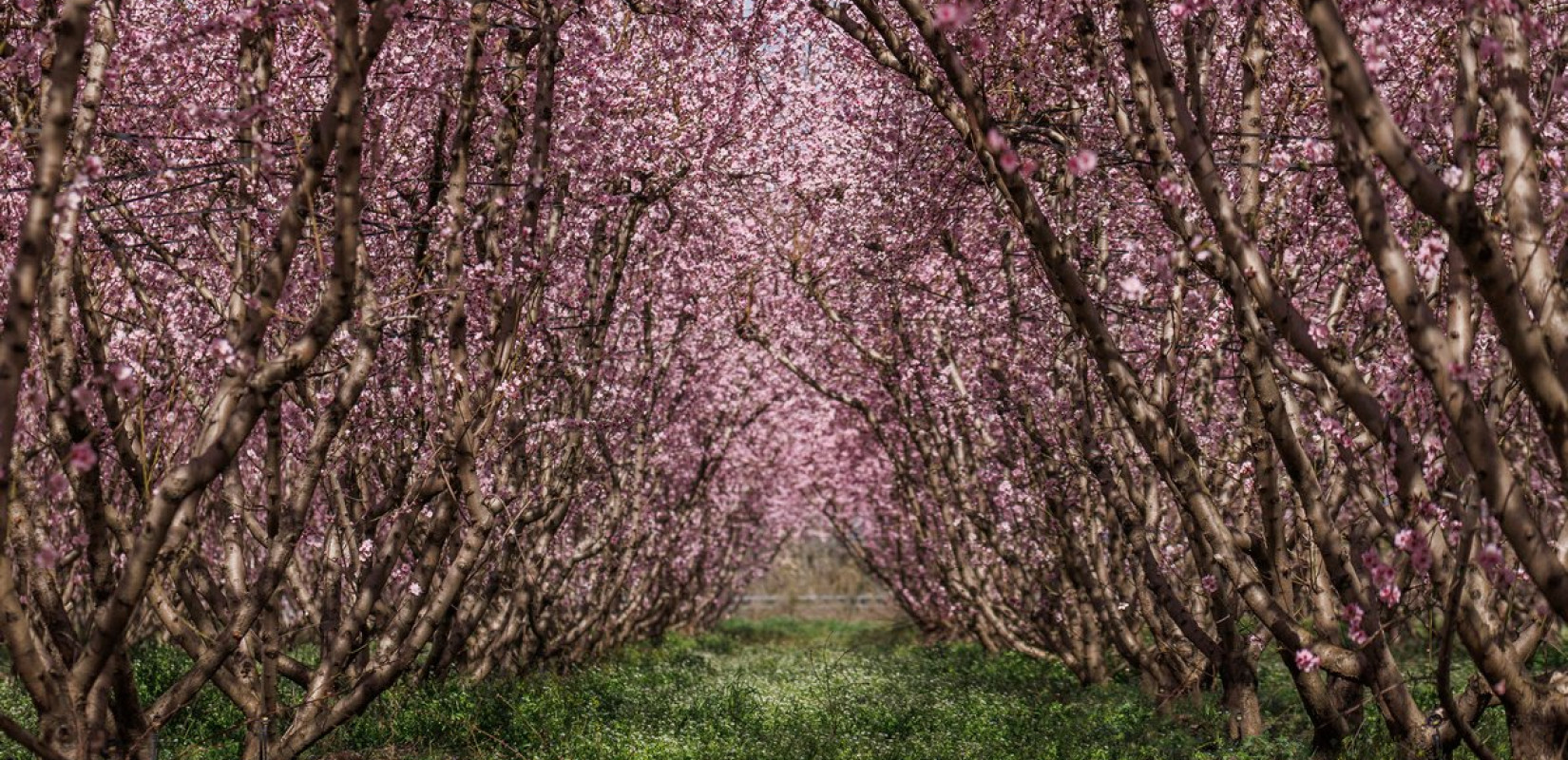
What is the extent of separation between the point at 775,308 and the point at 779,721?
7.64 meters

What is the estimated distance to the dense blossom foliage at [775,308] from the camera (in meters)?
4.83

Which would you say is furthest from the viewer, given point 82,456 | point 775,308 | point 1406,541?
point 775,308

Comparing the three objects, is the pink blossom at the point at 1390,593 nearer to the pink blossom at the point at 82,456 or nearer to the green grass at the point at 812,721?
the green grass at the point at 812,721

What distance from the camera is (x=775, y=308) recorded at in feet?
59.2

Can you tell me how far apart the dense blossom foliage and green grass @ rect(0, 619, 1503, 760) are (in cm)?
57

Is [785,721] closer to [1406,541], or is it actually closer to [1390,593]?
[1390,593]

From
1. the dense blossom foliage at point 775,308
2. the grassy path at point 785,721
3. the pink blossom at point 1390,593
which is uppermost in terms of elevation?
the dense blossom foliage at point 775,308

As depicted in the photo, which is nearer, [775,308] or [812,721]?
[812,721]

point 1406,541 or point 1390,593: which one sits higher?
point 1406,541

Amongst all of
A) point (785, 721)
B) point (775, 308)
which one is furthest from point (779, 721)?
point (775, 308)

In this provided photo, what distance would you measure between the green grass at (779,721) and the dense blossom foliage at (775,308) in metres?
0.57

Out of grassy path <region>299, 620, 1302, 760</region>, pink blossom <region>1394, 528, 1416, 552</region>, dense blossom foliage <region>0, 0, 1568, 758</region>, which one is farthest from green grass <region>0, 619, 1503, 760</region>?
pink blossom <region>1394, 528, 1416, 552</region>

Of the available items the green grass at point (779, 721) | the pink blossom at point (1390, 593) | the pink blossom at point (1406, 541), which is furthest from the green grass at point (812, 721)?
the pink blossom at point (1406, 541)

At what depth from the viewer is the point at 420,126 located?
9.98 metres
